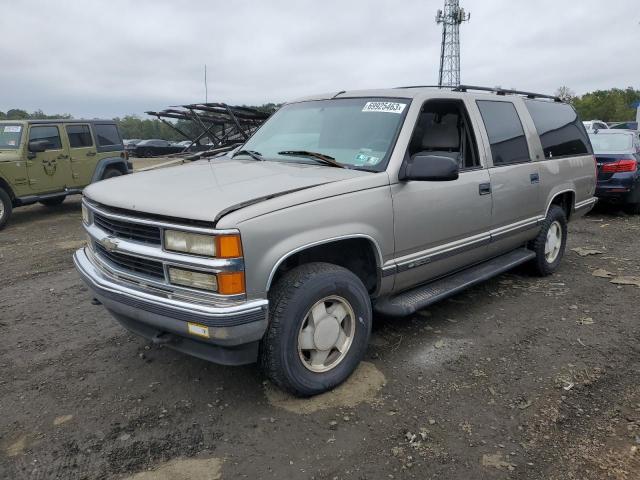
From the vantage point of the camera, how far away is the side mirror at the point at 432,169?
126 inches

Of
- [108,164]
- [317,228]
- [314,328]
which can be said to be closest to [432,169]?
[317,228]

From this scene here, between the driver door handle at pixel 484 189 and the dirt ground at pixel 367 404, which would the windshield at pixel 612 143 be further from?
the driver door handle at pixel 484 189

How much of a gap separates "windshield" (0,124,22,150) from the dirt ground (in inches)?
239

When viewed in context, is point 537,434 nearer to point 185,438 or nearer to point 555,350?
point 555,350

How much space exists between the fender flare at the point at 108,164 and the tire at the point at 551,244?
26.9 feet

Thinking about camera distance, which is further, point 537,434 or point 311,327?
point 311,327

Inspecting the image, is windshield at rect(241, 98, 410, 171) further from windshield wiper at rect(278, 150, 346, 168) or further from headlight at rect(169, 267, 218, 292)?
headlight at rect(169, 267, 218, 292)

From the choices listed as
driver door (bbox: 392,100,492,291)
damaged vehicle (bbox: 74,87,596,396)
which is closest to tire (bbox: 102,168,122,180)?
damaged vehicle (bbox: 74,87,596,396)

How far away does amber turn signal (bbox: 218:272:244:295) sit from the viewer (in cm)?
253

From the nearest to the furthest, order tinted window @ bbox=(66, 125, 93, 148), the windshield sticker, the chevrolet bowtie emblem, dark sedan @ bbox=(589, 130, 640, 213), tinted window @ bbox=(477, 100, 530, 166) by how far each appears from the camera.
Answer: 1. the chevrolet bowtie emblem
2. the windshield sticker
3. tinted window @ bbox=(477, 100, 530, 166)
4. dark sedan @ bbox=(589, 130, 640, 213)
5. tinted window @ bbox=(66, 125, 93, 148)

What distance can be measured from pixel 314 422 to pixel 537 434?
1210 millimetres

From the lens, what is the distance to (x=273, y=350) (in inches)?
110

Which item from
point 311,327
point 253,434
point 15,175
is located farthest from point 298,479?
point 15,175

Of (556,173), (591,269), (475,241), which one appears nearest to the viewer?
(475,241)
